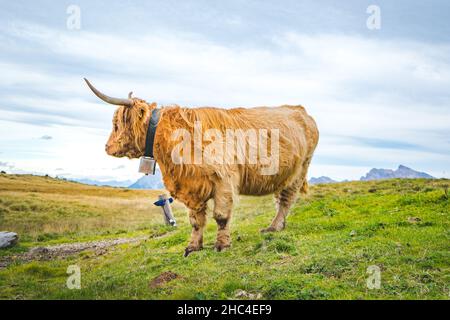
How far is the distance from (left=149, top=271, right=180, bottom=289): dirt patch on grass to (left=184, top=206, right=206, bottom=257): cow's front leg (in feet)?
5.50

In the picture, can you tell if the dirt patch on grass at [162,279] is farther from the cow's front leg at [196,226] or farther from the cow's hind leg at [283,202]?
the cow's hind leg at [283,202]

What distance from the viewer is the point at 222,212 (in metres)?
8.94

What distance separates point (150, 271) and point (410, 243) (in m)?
4.90

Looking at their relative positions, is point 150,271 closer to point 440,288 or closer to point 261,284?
point 261,284

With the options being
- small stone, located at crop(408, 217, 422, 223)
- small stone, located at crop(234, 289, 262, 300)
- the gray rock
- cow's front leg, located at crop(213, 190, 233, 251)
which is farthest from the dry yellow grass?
small stone, located at crop(234, 289, 262, 300)

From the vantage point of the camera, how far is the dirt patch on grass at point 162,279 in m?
7.21

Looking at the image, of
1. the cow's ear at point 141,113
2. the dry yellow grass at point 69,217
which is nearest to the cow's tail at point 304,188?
the cow's ear at point 141,113

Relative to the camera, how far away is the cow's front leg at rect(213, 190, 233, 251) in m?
8.91

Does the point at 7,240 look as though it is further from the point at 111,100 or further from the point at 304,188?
the point at 304,188

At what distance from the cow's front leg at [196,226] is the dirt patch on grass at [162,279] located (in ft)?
5.50
